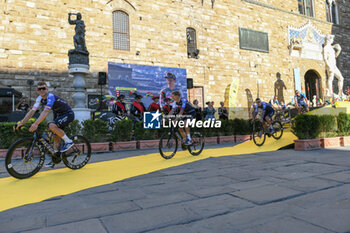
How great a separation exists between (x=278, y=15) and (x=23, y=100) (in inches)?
781

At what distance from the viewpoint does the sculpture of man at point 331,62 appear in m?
22.9

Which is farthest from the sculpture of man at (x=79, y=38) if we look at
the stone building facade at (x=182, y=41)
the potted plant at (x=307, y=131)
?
the potted plant at (x=307, y=131)

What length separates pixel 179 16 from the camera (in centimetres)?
1692

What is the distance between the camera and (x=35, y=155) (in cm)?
482

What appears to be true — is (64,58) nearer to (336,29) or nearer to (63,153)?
(63,153)

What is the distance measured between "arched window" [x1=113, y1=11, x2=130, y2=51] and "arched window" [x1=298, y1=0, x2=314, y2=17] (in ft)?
55.1

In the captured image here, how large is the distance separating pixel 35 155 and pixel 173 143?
125 inches

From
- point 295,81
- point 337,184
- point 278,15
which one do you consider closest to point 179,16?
point 278,15

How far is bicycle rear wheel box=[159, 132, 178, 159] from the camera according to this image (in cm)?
646

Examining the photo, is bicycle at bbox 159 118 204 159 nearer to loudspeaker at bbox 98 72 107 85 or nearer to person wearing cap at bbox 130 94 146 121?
person wearing cap at bbox 130 94 146 121

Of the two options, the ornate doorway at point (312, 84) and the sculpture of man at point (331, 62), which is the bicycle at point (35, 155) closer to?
the ornate doorway at point (312, 84)

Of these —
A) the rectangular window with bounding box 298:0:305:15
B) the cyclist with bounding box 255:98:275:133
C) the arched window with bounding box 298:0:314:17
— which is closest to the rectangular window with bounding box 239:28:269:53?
the rectangular window with bounding box 298:0:305:15

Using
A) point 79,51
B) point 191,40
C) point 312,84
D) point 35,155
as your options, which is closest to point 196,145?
point 35,155

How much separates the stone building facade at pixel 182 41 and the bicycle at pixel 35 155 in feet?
28.9
